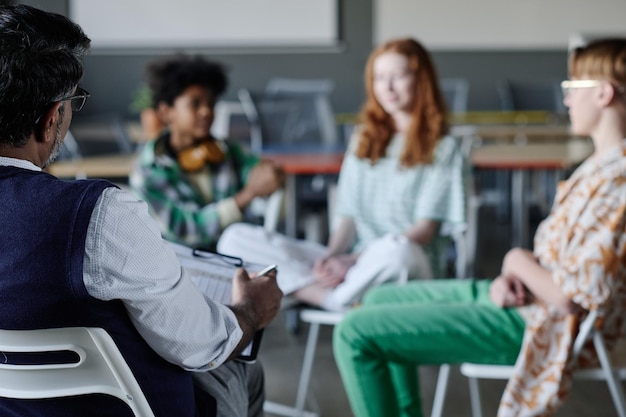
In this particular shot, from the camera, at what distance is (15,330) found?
48.8 inches

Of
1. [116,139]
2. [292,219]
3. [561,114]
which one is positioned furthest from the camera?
[561,114]

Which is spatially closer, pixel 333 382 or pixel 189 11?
pixel 333 382

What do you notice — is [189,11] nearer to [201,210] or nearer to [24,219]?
[201,210]

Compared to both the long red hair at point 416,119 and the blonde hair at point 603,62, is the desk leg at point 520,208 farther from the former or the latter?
the blonde hair at point 603,62

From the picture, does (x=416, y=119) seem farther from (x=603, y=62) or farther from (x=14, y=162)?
(x=14, y=162)

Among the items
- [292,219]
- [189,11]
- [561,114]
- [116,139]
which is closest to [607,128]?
[292,219]

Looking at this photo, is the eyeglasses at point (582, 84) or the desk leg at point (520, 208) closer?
the eyeglasses at point (582, 84)

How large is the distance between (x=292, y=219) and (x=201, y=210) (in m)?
1.18

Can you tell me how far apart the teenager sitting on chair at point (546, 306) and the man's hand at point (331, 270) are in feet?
1.47

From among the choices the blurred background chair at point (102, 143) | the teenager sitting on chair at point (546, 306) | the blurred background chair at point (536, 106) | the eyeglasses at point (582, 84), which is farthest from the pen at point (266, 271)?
the blurred background chair at point (536, 106)

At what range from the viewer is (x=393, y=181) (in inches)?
111

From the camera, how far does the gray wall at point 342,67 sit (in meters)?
9.54

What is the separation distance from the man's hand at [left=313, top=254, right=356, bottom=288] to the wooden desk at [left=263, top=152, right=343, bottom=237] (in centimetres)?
115

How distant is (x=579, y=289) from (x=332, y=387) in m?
1.46
